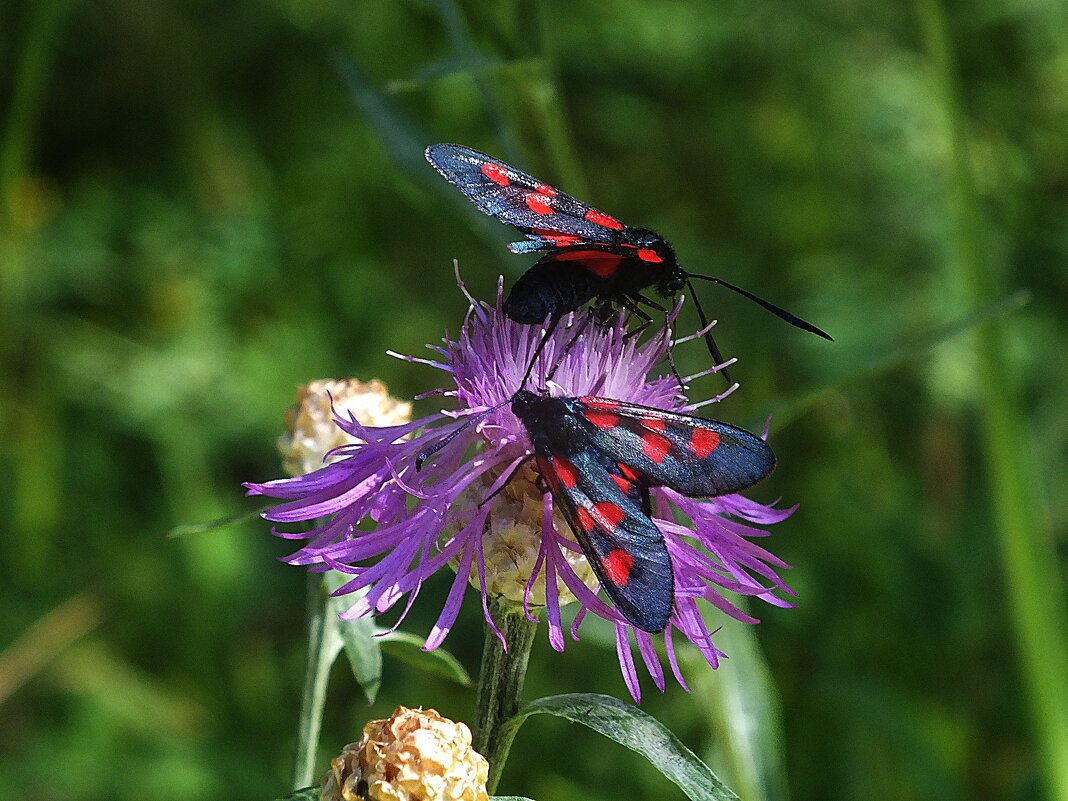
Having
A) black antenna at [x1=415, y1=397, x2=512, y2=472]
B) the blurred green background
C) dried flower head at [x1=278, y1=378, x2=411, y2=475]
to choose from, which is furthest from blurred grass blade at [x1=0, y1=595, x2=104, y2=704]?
black antenna at [x1=415, y1=397, x2=512, y2=472]

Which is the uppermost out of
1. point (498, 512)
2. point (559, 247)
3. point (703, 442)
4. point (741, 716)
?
point (559, 247)

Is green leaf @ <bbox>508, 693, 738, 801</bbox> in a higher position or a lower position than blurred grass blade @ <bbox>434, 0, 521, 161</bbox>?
lower

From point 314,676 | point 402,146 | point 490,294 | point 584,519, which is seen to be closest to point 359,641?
point 314,676

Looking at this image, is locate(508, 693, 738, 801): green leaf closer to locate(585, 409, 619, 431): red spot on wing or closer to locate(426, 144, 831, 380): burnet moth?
locate(585, 409, 619, 431): red spot on wing

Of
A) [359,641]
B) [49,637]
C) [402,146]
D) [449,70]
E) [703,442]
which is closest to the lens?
[703,442]

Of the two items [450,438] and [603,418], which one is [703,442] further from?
[450,438]

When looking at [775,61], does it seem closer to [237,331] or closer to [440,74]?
[237,331]
